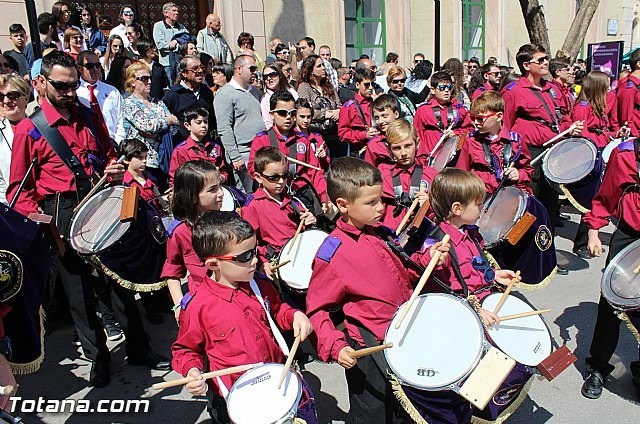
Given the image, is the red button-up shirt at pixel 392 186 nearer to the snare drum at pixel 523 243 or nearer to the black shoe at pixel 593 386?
the snare drum at pixel 523 243

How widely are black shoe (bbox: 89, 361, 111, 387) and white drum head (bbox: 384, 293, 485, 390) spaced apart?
248 cm

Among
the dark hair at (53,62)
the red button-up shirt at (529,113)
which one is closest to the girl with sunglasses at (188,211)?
the dark hair at (53,62)

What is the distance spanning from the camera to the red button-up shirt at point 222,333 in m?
2.48

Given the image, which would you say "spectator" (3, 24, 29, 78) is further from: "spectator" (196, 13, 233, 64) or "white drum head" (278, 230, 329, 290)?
"white drum head" (278, 230, 329, 290)

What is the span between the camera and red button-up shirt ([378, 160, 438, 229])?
4.26 m

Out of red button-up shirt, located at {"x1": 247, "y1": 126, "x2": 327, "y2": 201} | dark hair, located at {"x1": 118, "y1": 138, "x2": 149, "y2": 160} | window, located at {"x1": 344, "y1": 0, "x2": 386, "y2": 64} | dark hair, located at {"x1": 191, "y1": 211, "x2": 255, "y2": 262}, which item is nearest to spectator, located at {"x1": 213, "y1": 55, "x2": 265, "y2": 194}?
red button-up shirt, located at {"x1": 247, "y1": 126, "x2": 327, "y2": 201}

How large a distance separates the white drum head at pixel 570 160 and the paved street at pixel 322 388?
3.89 ft

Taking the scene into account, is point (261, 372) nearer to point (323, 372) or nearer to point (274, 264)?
point (274, 264)

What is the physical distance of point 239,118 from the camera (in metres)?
6.26

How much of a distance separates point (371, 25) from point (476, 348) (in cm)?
1363

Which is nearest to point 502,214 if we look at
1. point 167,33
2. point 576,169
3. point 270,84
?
point 576,169

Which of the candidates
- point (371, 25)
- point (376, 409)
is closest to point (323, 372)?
point (376, 409)

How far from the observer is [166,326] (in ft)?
16.2

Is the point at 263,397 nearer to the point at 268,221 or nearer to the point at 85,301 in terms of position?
the point at 268,221
